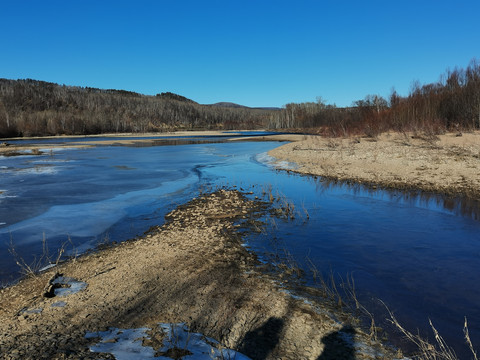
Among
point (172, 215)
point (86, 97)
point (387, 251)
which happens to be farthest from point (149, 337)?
point (86, 97)

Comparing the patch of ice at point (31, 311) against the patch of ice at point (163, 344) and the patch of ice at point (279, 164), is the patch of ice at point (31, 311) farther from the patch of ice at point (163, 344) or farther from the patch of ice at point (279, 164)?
the patch of ice at point (279, 164)

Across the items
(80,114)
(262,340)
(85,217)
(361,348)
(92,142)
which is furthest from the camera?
(80,114)

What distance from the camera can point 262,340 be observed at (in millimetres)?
4250

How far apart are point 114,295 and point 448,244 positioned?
8.25 metres

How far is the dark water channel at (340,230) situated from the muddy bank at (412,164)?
183 centimetres

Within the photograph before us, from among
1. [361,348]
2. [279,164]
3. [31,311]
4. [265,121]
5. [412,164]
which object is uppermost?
[265,121]

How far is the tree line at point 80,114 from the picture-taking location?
301 ft

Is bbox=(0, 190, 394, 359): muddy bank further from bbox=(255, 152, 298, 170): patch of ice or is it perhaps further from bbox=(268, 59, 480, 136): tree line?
bbox=(268, 59, 480, 136): tree line

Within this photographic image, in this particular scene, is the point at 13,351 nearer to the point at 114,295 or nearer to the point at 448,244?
the point at 114,295

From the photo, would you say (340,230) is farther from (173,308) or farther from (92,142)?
(92,142)

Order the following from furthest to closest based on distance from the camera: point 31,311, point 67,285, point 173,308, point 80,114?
point 80,114 → point 67,285 → point 173,308 → point 31,311

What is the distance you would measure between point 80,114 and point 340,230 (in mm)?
130711

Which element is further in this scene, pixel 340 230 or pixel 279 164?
pixel 279 164

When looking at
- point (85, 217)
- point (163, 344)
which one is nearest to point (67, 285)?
point (163, 344)
